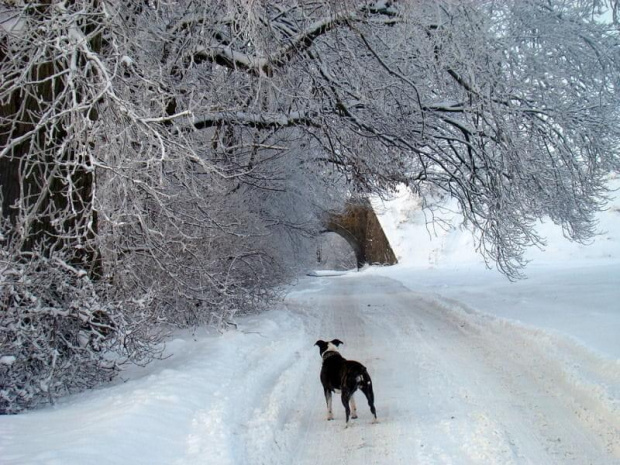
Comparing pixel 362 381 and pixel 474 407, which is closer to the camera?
pixel 362 381

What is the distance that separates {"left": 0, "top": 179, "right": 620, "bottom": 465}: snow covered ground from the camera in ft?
15.0

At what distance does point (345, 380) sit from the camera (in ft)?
18.3

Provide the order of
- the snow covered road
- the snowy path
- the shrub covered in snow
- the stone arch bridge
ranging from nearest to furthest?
the snow covered road, the snowy path, the shrub covered in snow, the stone arch bridge

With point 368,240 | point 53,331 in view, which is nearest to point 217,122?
point 53,331

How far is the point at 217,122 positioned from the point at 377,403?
5.50 metres

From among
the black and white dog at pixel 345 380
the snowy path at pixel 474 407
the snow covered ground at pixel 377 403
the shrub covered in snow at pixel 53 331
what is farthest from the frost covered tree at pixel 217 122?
the snowy path at pixel 474 407

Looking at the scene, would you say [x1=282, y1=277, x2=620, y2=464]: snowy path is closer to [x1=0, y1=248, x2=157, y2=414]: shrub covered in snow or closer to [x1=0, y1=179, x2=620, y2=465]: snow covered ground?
[x1=0, y1=179, x2=620, y2=465]: snow covered ground

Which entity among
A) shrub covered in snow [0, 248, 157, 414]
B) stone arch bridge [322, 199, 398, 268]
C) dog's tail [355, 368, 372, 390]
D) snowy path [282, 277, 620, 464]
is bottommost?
snowy path [282, 277, 620, 464]

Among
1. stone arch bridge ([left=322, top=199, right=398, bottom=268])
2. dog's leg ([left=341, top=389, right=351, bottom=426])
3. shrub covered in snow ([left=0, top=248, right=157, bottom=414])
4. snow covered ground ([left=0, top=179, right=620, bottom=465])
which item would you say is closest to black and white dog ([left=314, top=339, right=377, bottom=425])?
dog's leg ([left=341, top=389, right=351, bottom=426])

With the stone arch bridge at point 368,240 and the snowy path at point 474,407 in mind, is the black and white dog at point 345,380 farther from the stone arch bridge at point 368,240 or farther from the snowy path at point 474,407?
the stone arch bridge at point 368,240

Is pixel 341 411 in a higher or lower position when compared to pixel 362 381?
lower

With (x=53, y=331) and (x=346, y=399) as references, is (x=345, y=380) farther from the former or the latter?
(x=53, y=331)

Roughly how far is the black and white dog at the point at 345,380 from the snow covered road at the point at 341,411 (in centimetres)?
19

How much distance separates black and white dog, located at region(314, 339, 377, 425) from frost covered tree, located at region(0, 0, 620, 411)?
6.47 ft
